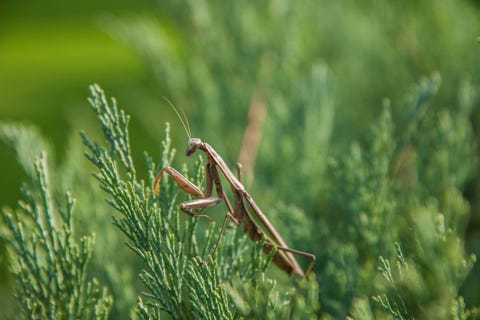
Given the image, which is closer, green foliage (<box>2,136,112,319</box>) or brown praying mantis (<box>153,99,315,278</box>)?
green foliage (<box>2,136,112,319</box>)

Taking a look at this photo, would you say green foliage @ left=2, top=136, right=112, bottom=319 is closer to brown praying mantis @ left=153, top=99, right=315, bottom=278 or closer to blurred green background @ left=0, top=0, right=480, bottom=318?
brown praying mantis @ left=153, top=99, right=315, bottom=278

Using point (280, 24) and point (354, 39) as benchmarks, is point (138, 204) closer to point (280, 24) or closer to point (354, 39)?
point (280, 24)

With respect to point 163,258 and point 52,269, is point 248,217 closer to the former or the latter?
point 163,258

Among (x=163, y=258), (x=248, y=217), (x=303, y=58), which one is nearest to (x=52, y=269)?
(x=163, y=258)

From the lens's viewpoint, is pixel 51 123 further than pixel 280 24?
Yes

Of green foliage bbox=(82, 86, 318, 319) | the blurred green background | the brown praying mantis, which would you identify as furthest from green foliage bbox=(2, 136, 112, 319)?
the blurred green background

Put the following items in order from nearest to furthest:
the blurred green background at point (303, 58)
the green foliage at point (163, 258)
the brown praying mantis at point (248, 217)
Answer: the green foliage at point (163, 258)
the brown praying mantis at point (248, 217)
the blurred green background at point (303, 58)

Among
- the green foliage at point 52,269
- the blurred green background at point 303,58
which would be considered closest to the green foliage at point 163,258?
the green foliage at point 52,269

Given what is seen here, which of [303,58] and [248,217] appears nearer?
[248,217]

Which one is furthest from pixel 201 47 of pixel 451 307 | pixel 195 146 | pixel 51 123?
pixel 51 123

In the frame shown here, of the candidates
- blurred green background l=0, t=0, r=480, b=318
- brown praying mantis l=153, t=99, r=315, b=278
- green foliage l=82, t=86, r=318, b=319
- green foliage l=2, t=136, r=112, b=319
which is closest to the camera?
green foliage l=82, t=86, r=318, b=319

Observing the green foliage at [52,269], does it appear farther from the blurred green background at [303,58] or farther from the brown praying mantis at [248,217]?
the blurred green background at [303,58]
